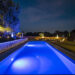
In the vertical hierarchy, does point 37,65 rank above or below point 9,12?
below

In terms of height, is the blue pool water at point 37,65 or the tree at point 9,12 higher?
the tree at point 9,12

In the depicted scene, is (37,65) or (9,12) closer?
(37,65)

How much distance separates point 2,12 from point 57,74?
1330cm

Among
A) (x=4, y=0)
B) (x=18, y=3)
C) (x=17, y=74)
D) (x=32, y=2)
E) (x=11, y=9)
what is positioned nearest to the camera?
(x=17, y=74)

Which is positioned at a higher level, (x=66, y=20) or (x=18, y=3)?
(x=18, y=3)

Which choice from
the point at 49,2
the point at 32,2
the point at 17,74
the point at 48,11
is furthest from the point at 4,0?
the point at 17,74

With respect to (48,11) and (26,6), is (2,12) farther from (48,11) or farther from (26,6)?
(48,11)

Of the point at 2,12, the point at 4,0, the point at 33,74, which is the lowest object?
the point at 33,74

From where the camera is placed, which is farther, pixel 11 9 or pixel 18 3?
pixel 18 3

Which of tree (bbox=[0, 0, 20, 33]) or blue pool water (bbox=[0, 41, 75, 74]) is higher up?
tree (bbox=[0, 0, 20, 33])

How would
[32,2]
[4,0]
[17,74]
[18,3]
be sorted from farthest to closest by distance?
[32,2] → [18,3] → [4,0] → [17,74]

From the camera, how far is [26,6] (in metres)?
22.0

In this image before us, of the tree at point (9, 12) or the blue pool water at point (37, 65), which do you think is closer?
the blue pool water at point (37, 65)

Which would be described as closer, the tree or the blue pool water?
the blue pool water
